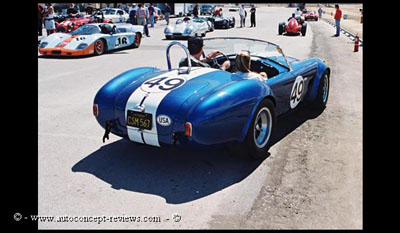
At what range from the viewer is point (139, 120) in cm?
422

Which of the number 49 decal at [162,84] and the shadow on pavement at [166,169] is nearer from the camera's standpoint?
the shadow on pavement at [166,169]

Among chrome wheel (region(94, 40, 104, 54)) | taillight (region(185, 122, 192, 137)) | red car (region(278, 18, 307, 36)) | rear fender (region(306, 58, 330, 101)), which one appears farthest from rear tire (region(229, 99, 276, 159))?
red car (region(278, 18, 307, 36))

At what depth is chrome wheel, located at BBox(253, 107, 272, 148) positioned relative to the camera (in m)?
4.68

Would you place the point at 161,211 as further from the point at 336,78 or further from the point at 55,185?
the point at 336,78

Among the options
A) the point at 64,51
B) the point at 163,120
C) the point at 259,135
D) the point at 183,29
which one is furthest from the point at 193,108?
the point at 183,29

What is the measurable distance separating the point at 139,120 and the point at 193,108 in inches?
24.1

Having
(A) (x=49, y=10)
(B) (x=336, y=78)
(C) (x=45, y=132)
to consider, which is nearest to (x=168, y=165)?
(C) (x=45, y=132)

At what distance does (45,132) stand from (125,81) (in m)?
1.67

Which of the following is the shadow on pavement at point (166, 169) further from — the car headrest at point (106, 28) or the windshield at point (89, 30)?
the car headrest at point (106, 28)

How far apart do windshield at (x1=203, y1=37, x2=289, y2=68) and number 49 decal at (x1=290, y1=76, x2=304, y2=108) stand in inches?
12.1

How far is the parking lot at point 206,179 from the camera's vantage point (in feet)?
11.4

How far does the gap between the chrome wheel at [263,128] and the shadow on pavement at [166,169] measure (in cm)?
24

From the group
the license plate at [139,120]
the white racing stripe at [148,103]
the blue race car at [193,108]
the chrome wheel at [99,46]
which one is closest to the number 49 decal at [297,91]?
the blue race car at [193,108]

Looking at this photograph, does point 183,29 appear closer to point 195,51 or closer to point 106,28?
point 106,28
